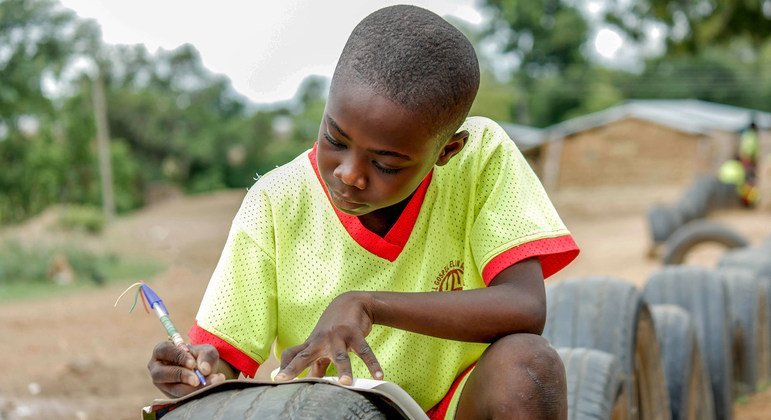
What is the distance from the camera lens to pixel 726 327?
14.5ft

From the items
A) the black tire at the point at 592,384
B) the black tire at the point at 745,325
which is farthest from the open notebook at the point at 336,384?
the black tire at the point at 745,325

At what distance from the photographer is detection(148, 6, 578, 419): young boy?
163 cm

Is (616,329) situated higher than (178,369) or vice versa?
(178,369)

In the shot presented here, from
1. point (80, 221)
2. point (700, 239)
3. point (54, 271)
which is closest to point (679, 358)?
point (700, 239)

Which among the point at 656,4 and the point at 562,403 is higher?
the point at 656,4

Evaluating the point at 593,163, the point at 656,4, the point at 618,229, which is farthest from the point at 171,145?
the point at 656,4

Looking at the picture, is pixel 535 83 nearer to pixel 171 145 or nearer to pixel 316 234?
pixel 171 145

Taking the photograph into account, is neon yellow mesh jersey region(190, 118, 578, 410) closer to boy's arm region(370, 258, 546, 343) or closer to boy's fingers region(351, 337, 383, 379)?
boy's arm region(370, 258, 546, 343)

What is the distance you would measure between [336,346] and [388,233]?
15.5 inches

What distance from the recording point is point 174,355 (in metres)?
1.63

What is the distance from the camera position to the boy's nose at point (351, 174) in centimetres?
165

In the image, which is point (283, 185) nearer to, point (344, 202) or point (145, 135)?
point (344, 202)

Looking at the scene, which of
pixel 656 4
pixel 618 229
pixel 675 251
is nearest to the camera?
pixel 675 251

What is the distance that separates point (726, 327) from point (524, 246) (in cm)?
299
